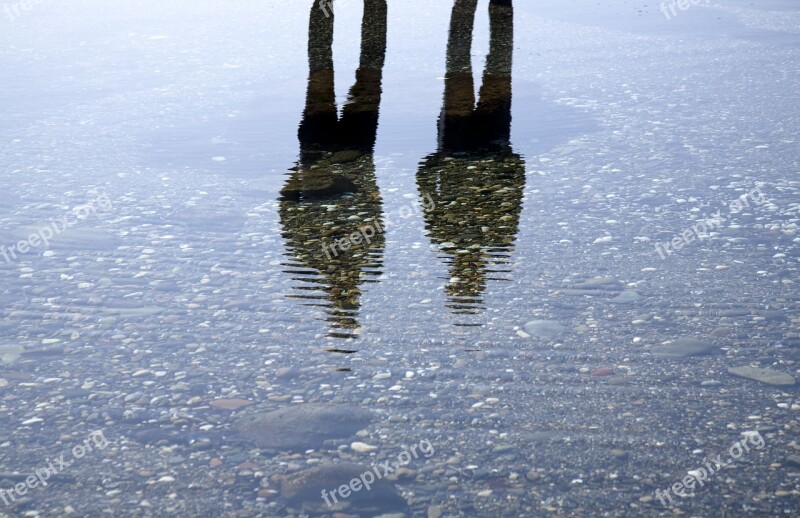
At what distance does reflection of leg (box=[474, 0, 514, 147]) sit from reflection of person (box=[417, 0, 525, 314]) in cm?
1

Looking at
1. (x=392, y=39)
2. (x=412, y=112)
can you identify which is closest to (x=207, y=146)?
(x=412, y=112)

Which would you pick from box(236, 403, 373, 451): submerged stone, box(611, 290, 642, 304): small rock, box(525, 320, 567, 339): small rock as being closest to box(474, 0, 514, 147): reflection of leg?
box(611, 290, 642, 304): small rock

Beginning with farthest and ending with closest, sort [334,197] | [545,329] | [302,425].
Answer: [334,197] < [545,329] < [302,425]

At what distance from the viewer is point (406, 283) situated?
301 inches

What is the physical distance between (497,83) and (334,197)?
5002mm

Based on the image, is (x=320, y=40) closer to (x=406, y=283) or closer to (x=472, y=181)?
(x=472, y=181)

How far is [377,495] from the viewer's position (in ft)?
16.5

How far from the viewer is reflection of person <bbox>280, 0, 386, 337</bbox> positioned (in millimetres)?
7680

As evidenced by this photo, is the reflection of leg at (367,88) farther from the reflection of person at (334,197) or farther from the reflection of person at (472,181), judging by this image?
the reflection of person at (472,181)

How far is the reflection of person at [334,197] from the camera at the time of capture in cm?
768

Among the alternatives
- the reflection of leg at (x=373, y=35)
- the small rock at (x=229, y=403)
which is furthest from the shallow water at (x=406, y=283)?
the reflection of leg at (x=373, y=35)

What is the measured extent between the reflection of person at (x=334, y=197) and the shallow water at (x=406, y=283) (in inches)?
1.7

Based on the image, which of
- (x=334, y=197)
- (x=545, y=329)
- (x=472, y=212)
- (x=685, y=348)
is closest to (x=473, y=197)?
(x=472, y=212)

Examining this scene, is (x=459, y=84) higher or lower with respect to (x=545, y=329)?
higher
